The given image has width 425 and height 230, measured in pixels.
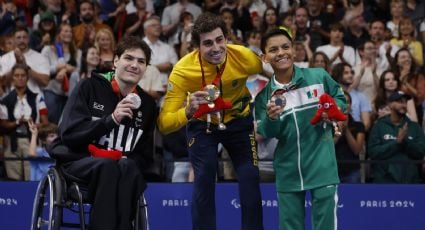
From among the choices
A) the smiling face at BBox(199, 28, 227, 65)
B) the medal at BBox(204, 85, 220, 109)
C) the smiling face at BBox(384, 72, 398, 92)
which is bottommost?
the medal at BBox(204, 85, 220, 109)

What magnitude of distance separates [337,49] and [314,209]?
224 inches

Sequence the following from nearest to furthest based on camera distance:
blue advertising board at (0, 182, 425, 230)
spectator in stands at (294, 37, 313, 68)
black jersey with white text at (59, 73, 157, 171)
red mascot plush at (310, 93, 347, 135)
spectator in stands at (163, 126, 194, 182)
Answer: black jersey with white text at (59, 73, 157, 171) < red mascot plush at (310, 93, 347, 135) < blue advertising board at (0, 182, 425, 230) < spectator in stands at (163, 126, 194, 182) < spectator in stands at (294, 37, 313, 68)

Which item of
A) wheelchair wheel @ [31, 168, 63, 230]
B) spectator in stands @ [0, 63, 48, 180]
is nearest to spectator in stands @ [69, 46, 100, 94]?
spectator in stands @ [0, 63, 48, 180]

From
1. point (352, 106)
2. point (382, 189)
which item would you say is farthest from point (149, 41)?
point (382, 189)

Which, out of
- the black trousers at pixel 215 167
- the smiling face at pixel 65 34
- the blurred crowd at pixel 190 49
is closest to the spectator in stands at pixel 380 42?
the blurred crowd at pixel 190 49

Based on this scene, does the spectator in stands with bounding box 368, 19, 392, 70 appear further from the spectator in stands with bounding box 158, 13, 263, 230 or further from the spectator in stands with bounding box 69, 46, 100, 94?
the spectator in stands with bounding box 158, 13, 263, 230

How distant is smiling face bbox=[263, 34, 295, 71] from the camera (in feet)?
26.9

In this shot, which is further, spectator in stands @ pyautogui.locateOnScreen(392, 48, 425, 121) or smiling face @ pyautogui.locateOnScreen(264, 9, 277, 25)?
smiling face @ pyautogui.locateOnScreen(264, 9, 277, 25)

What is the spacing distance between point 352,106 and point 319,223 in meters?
4.27

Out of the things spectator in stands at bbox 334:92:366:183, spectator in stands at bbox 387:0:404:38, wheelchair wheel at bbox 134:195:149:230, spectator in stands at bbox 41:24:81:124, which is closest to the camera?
wheelchair wheel at bbox 134:195:149:230

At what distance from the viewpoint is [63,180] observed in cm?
789

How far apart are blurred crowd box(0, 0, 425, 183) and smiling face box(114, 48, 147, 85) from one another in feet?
6.66

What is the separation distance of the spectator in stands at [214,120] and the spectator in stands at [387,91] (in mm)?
3954

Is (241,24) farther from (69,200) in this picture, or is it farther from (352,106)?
(69,200)
